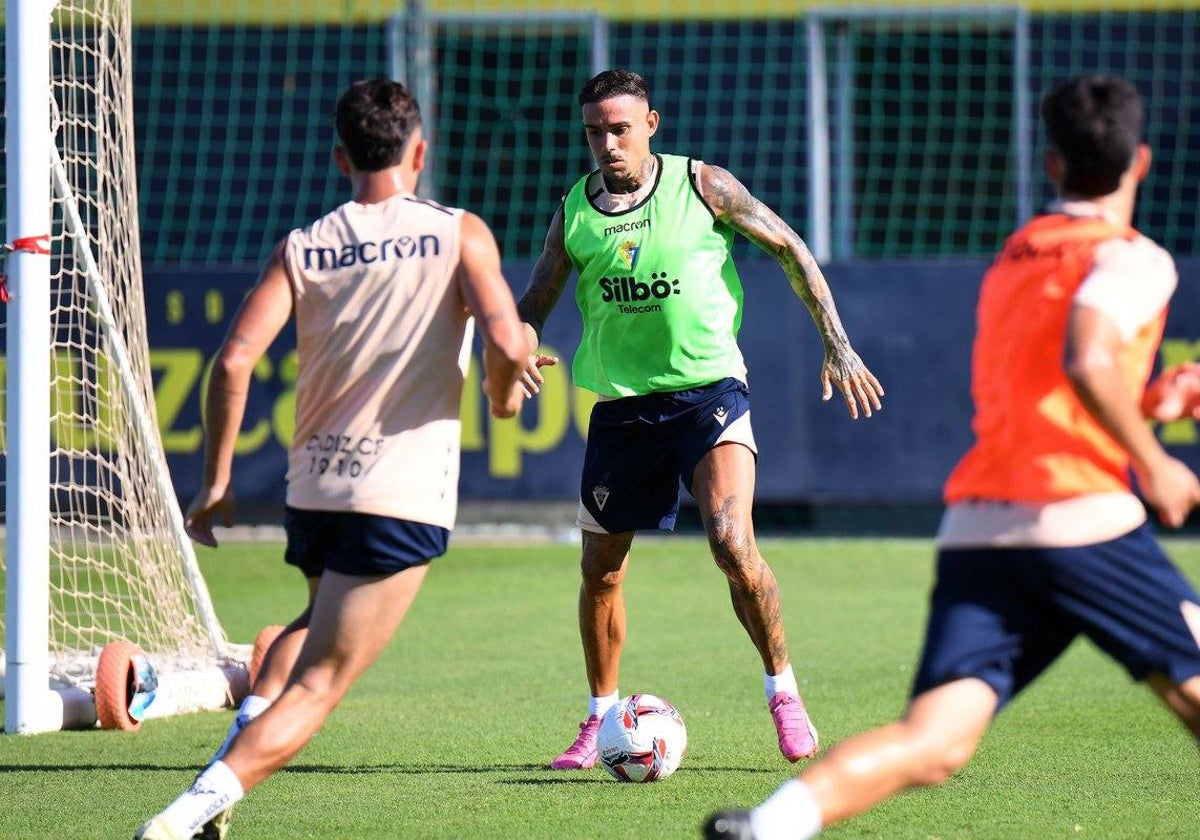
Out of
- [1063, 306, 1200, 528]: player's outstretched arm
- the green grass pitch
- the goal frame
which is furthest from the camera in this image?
the goal frame

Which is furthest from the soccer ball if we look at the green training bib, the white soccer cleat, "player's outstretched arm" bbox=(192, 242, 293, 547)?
the white soccer cleat

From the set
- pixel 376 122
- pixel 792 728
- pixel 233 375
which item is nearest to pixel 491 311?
pixel 376 122

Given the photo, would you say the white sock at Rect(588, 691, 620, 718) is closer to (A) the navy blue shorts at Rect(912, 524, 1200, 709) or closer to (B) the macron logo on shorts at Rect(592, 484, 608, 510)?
(B) the macron logo on shorts at Rect(592, 484, 608, 510)

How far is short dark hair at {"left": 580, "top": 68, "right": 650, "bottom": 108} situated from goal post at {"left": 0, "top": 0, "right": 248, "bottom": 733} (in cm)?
233

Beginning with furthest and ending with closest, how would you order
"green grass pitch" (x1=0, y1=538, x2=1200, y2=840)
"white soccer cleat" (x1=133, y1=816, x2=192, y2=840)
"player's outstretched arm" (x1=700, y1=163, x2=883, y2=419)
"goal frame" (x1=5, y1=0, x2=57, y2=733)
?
"goal frame" (x1=5, y1=0, x2=57, y2=733), "player's outstretched arm" (x1=700, y1=163, x2=883, y2=419), "green grass pitch" (x1=0, y1=538, x2=1200, y2=840), "white soccer cleat" (x1=133, y1=816, x2=192, y2=840)

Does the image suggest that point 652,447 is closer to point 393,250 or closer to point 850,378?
point 850,378

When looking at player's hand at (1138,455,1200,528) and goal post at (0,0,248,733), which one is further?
goal post at (0,0,248,733)

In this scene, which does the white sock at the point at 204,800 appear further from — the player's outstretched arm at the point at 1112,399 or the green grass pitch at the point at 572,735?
the player's outstretched arm at the point at 1112,399

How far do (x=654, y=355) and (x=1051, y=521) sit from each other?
8.78 ft

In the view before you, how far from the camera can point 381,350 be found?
493cm

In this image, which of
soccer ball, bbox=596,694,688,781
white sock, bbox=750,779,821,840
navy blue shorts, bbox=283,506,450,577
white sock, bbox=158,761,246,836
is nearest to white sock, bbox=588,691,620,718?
soccer ball, bbox=596,694,688,781

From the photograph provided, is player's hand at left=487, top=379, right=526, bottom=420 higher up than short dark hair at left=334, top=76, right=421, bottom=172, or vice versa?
short dark hair at left=334, top=76, right=421, bottom=172

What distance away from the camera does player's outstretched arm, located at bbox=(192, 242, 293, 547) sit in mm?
4875

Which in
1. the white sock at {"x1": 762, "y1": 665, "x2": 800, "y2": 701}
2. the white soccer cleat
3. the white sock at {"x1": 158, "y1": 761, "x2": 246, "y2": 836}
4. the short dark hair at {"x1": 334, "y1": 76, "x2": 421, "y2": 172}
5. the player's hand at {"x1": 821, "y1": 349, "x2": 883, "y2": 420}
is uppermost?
the short dark hair at {"x1": 334, "y1": 76, "x2": 421, "y2": 172}
